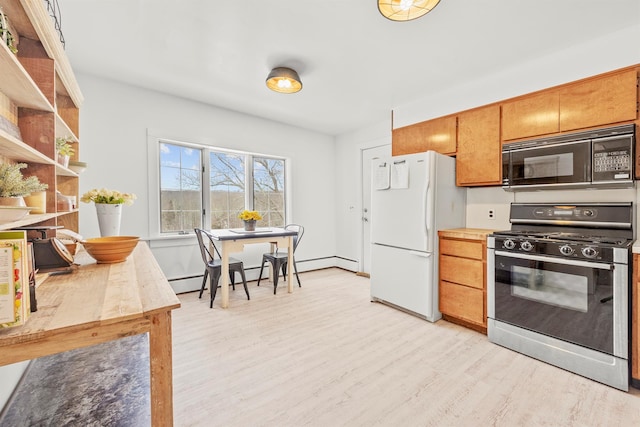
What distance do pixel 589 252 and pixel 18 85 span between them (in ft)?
11.0

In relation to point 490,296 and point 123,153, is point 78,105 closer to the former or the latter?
point 123,153

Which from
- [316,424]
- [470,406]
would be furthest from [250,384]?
[470,406]

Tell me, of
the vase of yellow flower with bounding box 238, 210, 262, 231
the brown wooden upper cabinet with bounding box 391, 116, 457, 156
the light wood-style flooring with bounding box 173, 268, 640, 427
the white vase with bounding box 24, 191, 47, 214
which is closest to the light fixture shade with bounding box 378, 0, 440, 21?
the brown wooden upper cabinet with bounding box 391, 116, 457, 156

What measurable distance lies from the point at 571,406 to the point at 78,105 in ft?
13.3

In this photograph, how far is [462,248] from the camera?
2.70 meters

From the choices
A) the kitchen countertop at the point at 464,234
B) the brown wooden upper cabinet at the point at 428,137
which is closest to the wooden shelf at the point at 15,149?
the kitchen countertop at the point at 464,234

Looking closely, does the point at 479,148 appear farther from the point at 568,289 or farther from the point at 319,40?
the point at 319,40

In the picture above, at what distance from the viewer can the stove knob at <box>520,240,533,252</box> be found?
2.20 m

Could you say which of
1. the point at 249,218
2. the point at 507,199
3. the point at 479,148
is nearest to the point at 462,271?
the point at 507,199

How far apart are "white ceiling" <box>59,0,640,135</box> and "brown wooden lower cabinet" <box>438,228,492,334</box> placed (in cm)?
161

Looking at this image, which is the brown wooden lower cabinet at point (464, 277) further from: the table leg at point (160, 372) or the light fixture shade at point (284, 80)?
the table leg at point (160, 372)

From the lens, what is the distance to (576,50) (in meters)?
2.34

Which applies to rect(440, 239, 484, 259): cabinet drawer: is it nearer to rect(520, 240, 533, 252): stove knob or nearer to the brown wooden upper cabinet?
rect(520, 240, 533, 252): stove knob

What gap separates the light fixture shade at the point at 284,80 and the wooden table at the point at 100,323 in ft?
7.11
